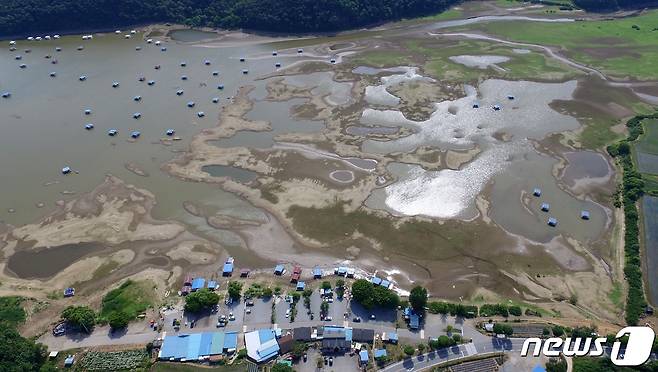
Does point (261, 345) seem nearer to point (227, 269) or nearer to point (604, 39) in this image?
point (227, 269)

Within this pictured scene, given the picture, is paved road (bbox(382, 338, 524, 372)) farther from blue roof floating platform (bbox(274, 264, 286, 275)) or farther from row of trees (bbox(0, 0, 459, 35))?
row of trees (bbox(0, 0, 459, 35))

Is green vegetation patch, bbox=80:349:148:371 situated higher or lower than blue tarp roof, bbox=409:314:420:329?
lower

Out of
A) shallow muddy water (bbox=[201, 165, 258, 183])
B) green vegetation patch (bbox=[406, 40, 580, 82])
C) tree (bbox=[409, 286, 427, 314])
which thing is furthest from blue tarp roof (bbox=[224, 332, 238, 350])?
green vegetation patch (bbox=[406, 40, 580, 82])

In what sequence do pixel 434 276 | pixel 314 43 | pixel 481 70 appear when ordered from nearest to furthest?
pixel 434 276 < pixel 481 70 < pixel 314 43

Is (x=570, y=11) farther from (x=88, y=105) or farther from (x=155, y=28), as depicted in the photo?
(x=88, y=105)

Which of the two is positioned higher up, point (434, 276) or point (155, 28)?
point (155, 28)

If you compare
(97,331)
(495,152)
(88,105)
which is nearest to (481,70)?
(495,152)
